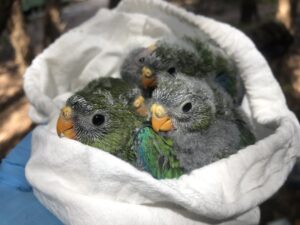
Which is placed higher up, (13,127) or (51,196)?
(51,196)

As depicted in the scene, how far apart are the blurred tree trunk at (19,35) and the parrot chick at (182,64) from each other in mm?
954

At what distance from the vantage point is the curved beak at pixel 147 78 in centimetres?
109

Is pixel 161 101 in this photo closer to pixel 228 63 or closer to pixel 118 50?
pixel 228 63

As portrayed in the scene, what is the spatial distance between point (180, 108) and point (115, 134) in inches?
5.2

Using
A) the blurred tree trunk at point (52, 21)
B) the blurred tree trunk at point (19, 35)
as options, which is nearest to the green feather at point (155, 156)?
the blurred tree trunk at point (19, 35)

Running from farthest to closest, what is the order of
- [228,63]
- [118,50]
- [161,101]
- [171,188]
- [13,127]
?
[13,127], [118,50], [228,63], [161,101], [171,188]

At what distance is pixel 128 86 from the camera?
96 centimetres

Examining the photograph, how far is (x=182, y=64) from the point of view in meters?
1.10

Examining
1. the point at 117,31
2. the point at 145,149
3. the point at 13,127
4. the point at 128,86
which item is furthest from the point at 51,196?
the point at 13,127

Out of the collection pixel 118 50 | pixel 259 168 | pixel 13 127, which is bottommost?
pixel 13 127

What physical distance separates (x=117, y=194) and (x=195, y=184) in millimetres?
137

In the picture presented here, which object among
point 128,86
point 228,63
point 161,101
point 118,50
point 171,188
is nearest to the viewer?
point 171,188

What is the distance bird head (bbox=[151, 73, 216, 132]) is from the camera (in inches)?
32.4

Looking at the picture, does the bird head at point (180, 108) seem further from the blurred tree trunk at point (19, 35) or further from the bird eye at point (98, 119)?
the blurred tree trunk at point (19, 35)
